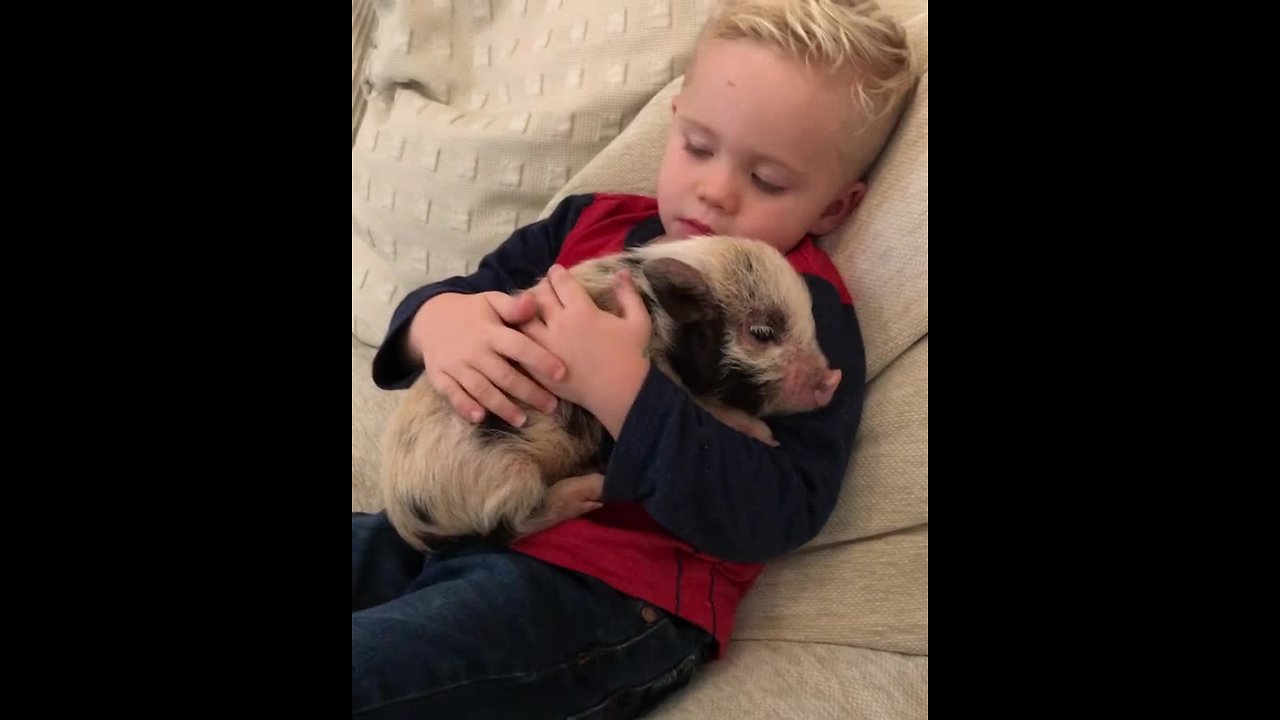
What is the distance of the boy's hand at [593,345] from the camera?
4.11 feet

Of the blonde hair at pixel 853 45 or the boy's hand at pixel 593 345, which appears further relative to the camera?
the blonde hair at pixel 853 45

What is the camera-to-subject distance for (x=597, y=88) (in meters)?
1.89

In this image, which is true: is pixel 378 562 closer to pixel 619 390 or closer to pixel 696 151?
pixel 619 390

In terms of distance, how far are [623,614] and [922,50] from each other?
1.09 meters

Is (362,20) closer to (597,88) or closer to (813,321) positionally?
Answer: (597,88)

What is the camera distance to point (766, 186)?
1.46 metres

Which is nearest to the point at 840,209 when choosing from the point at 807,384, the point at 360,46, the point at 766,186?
the point at 766,186

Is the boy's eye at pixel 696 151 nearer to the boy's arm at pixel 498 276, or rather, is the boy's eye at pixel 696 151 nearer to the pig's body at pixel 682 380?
the pig's body at pixel 682 380

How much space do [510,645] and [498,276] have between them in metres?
0.75

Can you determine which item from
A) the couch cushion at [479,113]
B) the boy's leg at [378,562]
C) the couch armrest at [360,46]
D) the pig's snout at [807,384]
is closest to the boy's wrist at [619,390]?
the pig's snout at [807,384]

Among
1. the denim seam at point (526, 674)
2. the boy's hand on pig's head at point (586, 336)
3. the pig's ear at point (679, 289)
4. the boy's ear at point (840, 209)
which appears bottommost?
the denim seam at point (526, 674)

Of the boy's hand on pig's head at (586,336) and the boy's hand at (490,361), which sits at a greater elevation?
the boy's hand on pig's head at (586,336)

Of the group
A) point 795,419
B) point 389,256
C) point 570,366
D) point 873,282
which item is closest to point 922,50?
point 873,282

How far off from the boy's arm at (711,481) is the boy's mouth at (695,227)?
14.2 inches
